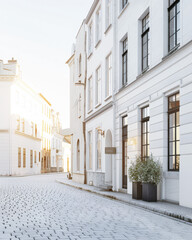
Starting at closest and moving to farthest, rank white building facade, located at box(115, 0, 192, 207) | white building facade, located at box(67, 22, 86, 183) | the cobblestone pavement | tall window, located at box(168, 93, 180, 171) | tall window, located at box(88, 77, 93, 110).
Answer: the cobblestone pavement, white building facade, located at box(115, 0, 192, 207), tall window, located at box(168, 93, 180, 171), tall window, located at box(88, 77, 93, 110), white building facade, located at box(67, 22, 86, 183)

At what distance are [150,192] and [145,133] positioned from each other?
9.87ft

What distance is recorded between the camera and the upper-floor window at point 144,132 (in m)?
14.4

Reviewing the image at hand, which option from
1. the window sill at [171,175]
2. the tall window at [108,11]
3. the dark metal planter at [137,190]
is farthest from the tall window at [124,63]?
the window sill at [171,175]

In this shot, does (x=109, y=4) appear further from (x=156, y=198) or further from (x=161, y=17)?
(x=156, y=198)

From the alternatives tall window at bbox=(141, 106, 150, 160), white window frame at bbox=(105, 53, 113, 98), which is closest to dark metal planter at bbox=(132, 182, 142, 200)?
tall window at bbox=(141, 106, 150, 160)

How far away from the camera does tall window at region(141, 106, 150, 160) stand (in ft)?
47.3

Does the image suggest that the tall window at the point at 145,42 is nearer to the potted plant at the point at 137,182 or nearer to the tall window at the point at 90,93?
the potted plant at the point at 137,182

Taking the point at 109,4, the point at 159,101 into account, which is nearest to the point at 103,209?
the point at 159,101

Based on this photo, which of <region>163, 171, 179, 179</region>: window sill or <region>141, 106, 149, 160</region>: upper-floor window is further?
<region>141, 106, 149, 160</region>: upper-floor window

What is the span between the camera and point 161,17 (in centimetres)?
1277

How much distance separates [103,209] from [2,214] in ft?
8.49

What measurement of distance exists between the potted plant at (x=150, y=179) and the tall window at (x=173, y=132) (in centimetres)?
42

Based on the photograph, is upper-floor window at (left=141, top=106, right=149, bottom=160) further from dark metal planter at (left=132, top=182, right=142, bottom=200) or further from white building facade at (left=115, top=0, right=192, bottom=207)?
dark metal planter at (left=132, top=182, right=142, bottom=200)

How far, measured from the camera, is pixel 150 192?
478 inches
